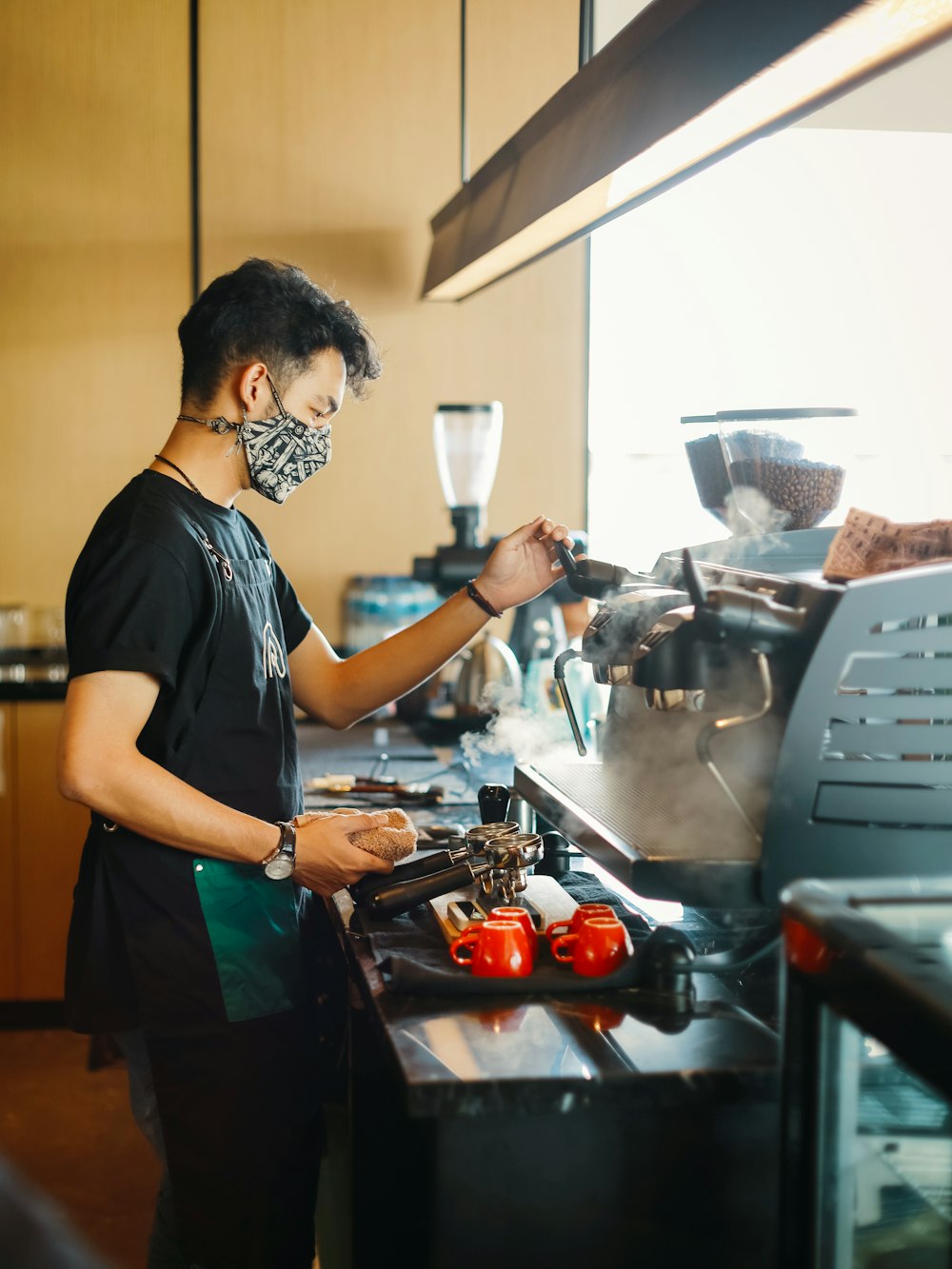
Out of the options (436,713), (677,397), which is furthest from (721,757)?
(677,397)

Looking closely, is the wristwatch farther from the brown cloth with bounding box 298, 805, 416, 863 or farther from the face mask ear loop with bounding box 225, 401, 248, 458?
the face mask ear loop with bounding box 225, 401, 248, 458

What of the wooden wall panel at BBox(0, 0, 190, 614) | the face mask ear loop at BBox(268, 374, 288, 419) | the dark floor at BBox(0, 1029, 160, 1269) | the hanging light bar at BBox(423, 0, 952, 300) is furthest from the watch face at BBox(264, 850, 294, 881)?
the wooden wall panel at BBox(0, 0, 190, 614)

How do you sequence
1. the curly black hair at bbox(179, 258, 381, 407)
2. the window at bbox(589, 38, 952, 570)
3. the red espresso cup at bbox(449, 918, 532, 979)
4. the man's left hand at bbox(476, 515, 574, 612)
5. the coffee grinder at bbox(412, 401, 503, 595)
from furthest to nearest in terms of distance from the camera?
the coffee grinder at bbox(412, 401, 503, 595) < the window at bbox(589, 38, 952, 570) < the man's left hand at bbox(476, 515, 574, 612) < the curly black hair at bbox(179, 258, 381, 407) < the red espresso cup at bbox(449, 918, 532, 979)

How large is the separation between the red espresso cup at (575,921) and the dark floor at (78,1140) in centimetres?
130

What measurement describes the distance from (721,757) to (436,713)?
73.4 inches

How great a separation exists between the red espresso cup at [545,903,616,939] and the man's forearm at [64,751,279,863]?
38 cm

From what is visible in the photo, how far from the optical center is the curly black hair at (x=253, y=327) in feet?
5.37

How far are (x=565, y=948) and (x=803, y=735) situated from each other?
0.38m

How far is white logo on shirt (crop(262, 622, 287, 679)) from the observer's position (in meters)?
1.66

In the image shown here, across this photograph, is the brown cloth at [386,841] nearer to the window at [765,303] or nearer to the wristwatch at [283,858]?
the wristwatch at [283,858]

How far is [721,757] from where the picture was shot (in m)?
1.21

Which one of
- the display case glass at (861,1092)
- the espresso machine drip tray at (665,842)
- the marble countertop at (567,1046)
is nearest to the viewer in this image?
the display case glass at (861,1092)

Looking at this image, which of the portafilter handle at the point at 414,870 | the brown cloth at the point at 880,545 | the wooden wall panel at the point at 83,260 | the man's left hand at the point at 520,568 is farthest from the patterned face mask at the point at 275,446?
the wooden wall panel at the point at 83,260

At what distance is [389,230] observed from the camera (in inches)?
148
